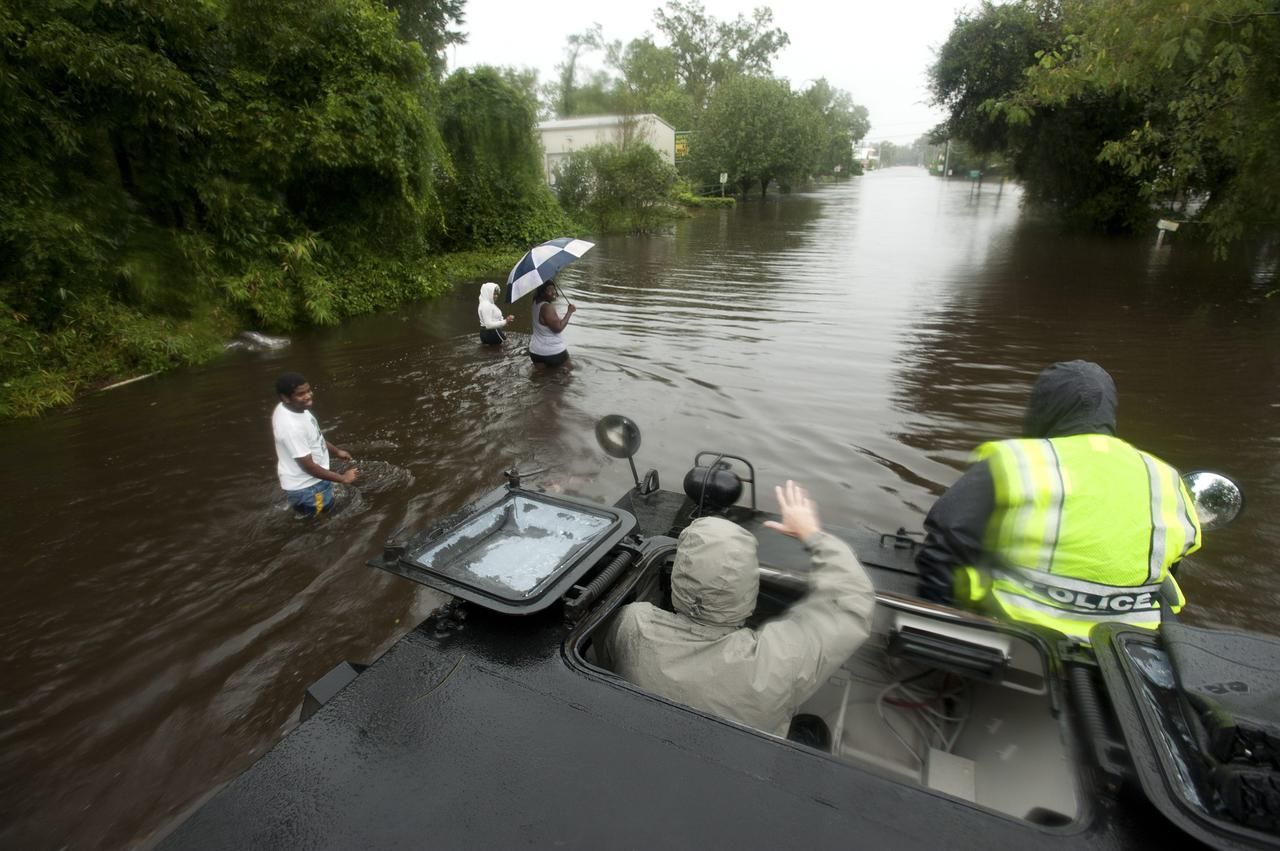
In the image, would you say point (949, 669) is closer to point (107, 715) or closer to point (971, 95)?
point (107, 715)

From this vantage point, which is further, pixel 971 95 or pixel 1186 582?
pixel 971 95

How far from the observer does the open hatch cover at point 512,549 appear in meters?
1.92

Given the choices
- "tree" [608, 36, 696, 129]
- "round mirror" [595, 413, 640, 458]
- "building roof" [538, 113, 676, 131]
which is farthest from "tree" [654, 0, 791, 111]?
"round mirror" [595, 413, 640, 458]

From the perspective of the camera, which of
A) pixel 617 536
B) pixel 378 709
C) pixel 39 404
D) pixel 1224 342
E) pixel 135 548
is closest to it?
pixel 378 709

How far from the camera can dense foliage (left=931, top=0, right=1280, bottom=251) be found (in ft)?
23.2

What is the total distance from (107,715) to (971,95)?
30301 millimetres

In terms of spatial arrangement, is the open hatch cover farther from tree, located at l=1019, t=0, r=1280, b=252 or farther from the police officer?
tree, located at l=1019, t=0, r=1280, b=252

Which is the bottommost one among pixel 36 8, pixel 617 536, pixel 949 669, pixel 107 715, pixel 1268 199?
pixel 107 715

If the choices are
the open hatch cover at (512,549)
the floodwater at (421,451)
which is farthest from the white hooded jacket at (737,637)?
the floodwater at (421,451)

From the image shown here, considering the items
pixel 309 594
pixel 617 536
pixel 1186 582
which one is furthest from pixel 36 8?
pixel 1186 582

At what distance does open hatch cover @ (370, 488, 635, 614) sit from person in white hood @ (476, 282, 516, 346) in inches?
287

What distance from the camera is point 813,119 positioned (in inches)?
1909

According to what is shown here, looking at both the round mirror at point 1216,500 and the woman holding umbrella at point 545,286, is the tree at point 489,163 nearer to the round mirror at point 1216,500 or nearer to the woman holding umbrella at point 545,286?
the woman holding umbrella at point 545,286

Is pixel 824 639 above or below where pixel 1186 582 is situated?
above
